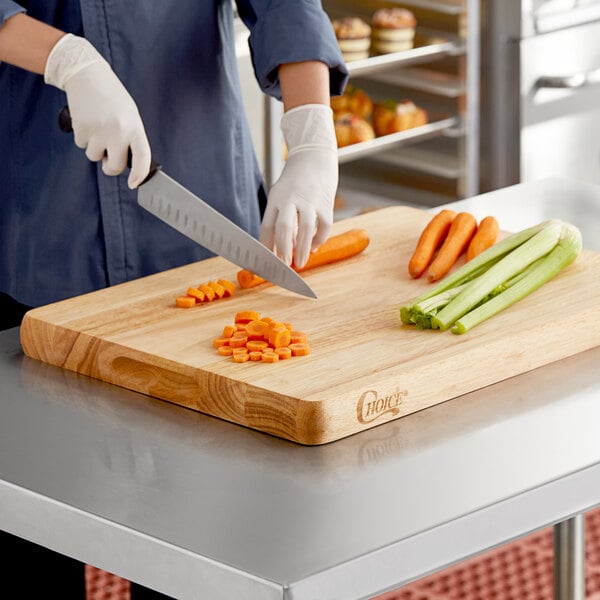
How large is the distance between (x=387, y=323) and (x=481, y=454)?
31cm

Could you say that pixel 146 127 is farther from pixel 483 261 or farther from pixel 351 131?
A: pixel 351 131

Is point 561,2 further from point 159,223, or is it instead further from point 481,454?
point 481,454

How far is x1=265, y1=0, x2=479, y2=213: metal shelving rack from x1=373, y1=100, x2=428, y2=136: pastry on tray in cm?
5

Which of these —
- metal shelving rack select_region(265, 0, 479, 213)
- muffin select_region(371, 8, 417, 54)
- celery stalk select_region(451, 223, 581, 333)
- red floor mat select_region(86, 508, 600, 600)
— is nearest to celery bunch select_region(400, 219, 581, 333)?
celery stalk select_region(451, 223, 581, 333)

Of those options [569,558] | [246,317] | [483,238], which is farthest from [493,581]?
[246,317]

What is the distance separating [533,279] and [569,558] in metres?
0.45

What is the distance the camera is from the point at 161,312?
1.64 meters

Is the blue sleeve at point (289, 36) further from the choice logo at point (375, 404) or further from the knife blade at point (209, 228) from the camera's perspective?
the choice logo at point (375, 404)

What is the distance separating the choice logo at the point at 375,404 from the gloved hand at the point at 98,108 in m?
0.47

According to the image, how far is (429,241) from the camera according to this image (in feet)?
5.85

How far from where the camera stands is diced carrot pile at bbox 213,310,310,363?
1.46 meters

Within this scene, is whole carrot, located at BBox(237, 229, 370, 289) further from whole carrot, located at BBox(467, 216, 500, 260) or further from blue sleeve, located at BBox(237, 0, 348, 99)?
blue sleeve, located at BBox(237, 0, 348, 99)

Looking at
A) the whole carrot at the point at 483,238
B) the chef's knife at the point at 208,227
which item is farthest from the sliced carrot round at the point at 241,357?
the whole carrot at the point at 483,238

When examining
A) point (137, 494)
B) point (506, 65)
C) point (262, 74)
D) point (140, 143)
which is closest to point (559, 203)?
point (262, 74)
